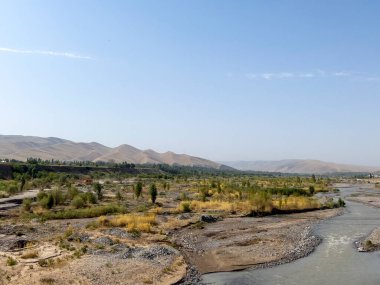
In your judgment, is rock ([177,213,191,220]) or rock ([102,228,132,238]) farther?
rock ([177,213,191,220])

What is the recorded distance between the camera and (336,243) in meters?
37.1

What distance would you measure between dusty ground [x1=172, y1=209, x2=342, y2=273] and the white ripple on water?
1.16 metres

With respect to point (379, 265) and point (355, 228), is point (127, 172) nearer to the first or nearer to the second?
point (355, 228)

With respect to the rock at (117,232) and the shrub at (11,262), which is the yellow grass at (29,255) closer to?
the shrub at (11,262)

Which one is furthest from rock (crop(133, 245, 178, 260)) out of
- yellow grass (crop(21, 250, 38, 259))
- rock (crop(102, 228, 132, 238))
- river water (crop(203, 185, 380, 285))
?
yellow grass (crop(21, 250, 38, 259))

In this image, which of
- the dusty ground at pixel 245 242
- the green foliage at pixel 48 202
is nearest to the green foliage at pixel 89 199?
the green foliage at pixel 48 202

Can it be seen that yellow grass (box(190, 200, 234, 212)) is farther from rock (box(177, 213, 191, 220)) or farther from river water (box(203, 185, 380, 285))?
river water (box(203, 185, 380, 285))

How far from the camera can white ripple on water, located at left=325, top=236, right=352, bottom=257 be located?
33.8 metres

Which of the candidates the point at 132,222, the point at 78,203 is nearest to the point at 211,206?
the point at 78,203

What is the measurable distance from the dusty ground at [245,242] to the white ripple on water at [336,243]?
1.16m

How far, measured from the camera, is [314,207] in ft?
204

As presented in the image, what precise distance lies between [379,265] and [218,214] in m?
25.6

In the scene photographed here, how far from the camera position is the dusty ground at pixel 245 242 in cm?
3039

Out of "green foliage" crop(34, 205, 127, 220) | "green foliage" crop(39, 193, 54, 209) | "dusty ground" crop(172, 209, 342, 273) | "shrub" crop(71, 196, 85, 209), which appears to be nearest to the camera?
"dusty ground" crop(172, 209, 342, 273)
